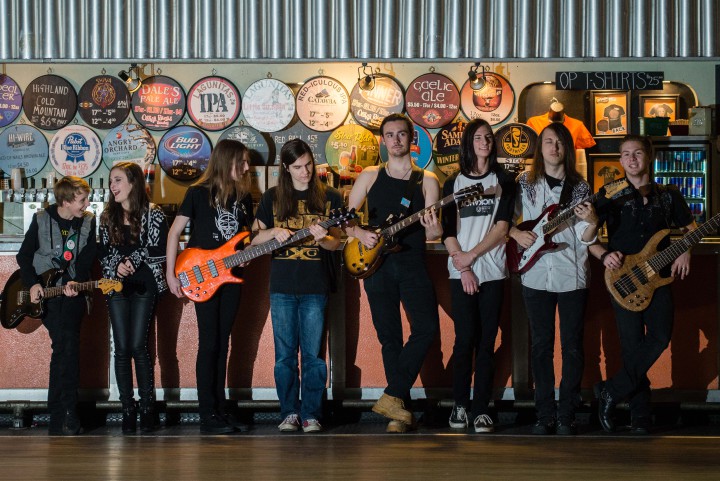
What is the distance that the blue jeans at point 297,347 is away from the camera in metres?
5.75

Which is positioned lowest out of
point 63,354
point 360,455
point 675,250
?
point 360,455

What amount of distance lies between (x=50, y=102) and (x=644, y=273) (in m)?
5.36

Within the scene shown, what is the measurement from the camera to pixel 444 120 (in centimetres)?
849

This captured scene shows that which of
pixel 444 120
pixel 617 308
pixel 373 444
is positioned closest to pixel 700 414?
pixel 617 308

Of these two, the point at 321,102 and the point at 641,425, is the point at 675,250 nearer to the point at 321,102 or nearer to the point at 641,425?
the point at 641,425

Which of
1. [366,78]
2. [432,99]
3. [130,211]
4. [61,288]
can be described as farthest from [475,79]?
[61,288]

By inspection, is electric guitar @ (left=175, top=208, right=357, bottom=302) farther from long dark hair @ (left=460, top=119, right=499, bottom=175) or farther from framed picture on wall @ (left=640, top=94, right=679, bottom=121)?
framed picture on wall @ (left=640, top=94, right=679, bottom=121)

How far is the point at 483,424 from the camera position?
5617mm

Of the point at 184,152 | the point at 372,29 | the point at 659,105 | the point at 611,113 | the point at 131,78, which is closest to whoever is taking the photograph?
the point at 372,29

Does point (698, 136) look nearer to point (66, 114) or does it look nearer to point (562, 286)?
point (562, 286)

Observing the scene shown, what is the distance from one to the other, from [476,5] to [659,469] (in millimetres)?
2990

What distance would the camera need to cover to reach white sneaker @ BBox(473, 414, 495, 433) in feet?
18.4

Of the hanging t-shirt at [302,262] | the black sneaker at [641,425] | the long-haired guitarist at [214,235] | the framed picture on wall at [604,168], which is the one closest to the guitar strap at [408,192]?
the hanging t-shirt at [302,262]

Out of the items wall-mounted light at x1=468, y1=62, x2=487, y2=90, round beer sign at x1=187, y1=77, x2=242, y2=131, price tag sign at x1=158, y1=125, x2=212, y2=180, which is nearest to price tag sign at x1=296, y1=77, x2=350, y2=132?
round beer sign at x1=187, y1=77, x2=242, y2=131
